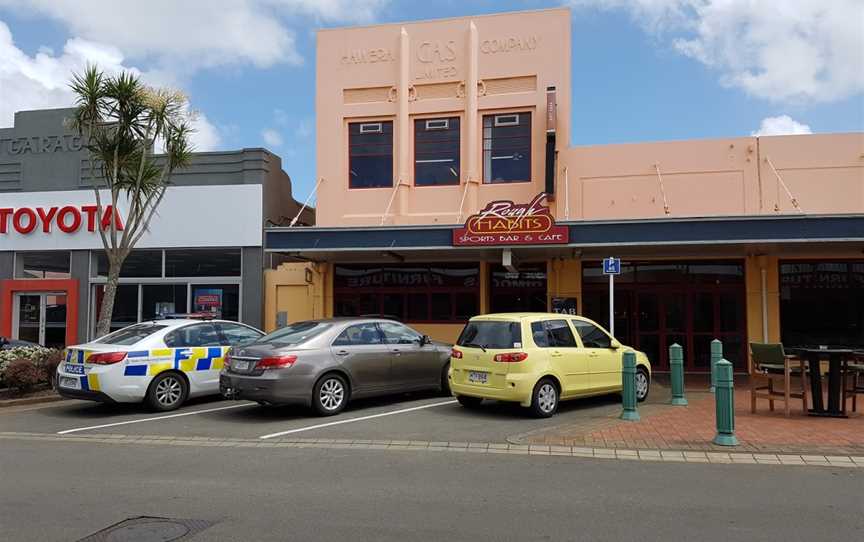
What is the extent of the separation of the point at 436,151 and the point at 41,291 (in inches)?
465

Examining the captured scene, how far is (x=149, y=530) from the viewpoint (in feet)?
16.9

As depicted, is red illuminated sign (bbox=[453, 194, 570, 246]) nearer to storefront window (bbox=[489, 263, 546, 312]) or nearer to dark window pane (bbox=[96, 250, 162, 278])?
storefront window (bbox=[489, 263, 546, 312])

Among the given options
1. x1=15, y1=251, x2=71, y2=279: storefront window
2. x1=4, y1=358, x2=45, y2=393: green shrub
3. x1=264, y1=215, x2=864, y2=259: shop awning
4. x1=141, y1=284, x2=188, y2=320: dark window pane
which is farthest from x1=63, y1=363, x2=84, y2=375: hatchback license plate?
x1=15, y1=251, x2=71, y2=279: storefront window

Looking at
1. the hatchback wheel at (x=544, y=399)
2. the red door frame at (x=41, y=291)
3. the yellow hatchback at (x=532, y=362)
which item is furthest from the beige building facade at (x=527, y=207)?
the red door frame at (x=41, y=291)

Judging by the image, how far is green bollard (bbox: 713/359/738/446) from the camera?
8.20 metres

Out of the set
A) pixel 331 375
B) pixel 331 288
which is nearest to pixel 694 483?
pixel 331 375

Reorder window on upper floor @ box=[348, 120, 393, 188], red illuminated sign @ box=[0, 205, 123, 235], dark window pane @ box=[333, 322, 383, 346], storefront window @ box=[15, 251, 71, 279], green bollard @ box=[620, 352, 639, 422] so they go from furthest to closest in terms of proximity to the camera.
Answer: storefront window @ box=[15, 251, 71, 279]
red illuminated sign @ box=[0, 205, 123, 235]
window on upper floor @ box=[348, 120, 393, 188]
dark window pane @ box=[333, 322, 383, 346]
green bollard @ box=[620, 352, 639, 422]

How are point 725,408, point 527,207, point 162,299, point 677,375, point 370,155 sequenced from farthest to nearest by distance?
point 162,299 → point 370,155 → point 527,207 → point 677,375 → point 725,408

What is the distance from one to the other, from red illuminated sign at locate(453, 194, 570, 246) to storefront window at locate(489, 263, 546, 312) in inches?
112

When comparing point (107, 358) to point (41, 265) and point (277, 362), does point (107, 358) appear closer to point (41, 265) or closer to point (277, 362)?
point (277, 362)

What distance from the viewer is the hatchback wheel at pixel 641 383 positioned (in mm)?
11492

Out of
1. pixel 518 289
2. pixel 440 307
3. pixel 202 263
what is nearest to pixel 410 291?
pixel 440 307

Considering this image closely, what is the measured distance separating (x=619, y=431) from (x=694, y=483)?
242cm

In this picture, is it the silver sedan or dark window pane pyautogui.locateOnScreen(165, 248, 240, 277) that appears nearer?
the silver sedan
